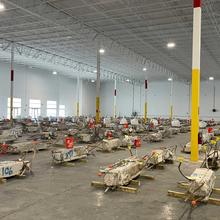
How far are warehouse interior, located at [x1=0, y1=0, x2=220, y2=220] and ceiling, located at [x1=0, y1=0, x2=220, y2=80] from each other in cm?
8

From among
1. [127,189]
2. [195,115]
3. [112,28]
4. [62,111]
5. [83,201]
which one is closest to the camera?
[83,201]

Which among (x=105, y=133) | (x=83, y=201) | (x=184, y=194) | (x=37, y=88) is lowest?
(x=83, y=201)

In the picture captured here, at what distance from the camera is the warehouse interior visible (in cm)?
655

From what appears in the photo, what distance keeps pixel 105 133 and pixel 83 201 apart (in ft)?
45.6

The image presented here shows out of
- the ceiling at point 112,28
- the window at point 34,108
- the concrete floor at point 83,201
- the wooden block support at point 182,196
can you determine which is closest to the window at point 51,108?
the window at point 34,108

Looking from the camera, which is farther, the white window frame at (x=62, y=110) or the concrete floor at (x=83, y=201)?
the white window frame at (x=62, y=110)

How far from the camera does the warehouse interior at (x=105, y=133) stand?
655 centimetres

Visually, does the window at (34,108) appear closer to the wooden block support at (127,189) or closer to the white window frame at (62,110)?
the white window frame at (62,110)

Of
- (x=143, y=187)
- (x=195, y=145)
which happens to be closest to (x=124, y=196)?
(x=143, y=187)

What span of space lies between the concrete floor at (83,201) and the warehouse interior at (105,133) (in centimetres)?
2

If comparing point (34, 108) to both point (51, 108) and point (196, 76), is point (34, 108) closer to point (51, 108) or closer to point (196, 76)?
point (51, 108)

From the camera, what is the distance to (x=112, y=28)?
65.7 ft

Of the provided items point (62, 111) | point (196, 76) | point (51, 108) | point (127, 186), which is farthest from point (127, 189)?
point (62, 111)

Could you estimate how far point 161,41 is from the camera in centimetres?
2342
